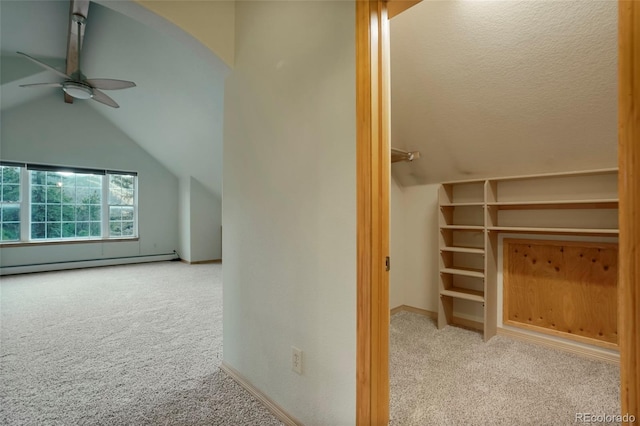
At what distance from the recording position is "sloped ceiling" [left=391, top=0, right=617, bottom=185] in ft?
5.43

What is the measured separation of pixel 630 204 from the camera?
69 centimetres

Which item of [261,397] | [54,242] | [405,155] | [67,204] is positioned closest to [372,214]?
[261,397]

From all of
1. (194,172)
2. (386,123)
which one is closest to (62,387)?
(386,123)

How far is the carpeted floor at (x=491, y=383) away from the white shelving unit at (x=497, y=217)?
1.25 ft

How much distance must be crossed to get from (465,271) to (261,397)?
2.05 metres

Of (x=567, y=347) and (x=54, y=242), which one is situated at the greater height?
(x=54, y=242)

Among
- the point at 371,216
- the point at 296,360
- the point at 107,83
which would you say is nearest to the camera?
the point at 371,216

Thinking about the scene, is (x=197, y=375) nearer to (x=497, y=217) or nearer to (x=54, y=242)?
(x=497, y=217)

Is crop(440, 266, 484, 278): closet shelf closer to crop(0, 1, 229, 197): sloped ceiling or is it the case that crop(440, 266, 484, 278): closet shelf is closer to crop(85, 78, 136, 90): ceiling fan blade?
crop(0, 1, 229, 197): sloped ceiling

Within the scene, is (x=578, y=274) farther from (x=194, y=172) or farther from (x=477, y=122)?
(x=194, y=172)

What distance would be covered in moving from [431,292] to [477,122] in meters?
1.80

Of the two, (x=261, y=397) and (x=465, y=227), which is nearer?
(x=261, y=397)

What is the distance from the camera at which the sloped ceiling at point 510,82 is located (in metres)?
1.66

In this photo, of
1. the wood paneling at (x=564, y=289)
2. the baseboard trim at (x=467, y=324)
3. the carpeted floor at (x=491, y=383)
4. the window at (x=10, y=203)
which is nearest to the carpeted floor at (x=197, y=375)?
the carpeted floor at (x=491, y=383)
